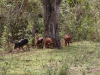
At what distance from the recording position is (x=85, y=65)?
9633mm

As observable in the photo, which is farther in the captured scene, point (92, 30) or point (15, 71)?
point (92, 30)

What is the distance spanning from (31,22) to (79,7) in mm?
3594

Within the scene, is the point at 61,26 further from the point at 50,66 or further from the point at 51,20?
the point at 50,66

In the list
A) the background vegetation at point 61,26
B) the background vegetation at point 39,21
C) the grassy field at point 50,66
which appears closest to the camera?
the grassy field at point 50,66

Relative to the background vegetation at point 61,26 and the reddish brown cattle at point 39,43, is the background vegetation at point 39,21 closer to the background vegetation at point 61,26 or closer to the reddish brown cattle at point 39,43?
the background vegetation at point 61,26

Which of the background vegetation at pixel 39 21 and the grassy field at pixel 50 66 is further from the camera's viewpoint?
the background vegetation at pixel 39 21

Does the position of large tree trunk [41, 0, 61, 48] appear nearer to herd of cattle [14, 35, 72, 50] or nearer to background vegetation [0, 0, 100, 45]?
herd of cattle [14, 35, 72, 50]

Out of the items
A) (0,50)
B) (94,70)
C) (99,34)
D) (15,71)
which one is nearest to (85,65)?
(94,70)

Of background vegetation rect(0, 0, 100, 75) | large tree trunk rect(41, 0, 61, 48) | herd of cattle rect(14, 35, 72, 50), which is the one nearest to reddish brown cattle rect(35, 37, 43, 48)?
herd of cattle rect(14, 35, 72, 50)

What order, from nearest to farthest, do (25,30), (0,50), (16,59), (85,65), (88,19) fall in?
(85,65), (16,59), (0,50), (25,30), (88,19)

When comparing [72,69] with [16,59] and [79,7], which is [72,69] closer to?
[16,59]

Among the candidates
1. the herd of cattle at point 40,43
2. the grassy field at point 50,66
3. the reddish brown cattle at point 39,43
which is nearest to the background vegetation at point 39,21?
the reddish brown cattle at point 39,43

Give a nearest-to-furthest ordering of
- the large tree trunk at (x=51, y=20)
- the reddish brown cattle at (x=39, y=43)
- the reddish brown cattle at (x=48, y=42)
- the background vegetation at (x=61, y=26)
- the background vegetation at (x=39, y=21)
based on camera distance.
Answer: the background vegetation at (x=61, y=26), the reddish brown cattle at (x=48, y=42), the large tree trunk at (x=51, y=20), the reddish brown cattle at (x=39, y=43), the background vegetation at (x=39, y=21)

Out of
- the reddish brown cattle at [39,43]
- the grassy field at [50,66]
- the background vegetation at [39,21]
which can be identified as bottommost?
the grassy field at [50,66]
